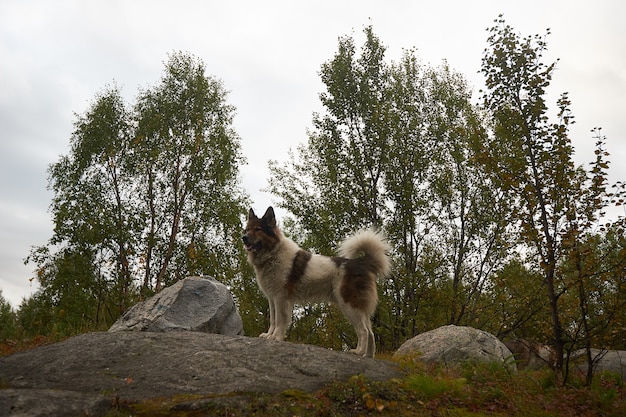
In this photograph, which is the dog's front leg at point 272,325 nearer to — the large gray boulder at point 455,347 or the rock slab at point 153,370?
the rock slab at point 153,370

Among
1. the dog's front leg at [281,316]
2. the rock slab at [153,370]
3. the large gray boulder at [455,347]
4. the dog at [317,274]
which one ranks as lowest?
the rock slab at [153,370]

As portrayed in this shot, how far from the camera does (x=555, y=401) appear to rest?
7.98 metres

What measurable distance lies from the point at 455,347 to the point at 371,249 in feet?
12.8

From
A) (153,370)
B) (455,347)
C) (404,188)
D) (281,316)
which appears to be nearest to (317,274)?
(281,316)

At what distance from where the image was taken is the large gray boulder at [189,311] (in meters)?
11.5

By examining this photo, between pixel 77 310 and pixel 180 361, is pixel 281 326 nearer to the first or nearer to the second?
pixel 180 361

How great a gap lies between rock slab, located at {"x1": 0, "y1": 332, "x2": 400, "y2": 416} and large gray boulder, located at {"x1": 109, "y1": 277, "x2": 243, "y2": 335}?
2877mm

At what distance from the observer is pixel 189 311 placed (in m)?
11.9

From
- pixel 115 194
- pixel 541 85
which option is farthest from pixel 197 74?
pixel 541 85

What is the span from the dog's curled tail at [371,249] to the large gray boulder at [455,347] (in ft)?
8.79

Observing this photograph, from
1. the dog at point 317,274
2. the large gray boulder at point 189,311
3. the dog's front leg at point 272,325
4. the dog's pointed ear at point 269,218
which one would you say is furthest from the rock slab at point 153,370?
the large gray boulder at point 189,311

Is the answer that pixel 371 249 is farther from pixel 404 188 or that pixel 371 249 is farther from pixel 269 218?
pixel 404 188

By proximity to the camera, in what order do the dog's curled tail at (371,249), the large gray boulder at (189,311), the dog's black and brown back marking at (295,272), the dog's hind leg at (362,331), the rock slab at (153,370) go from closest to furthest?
the rock slab at (153,370) < the dog's hind leg at (362,331) < the dog's black and brown back marking at (295,272) < the dog's curled tail at (371,249) < the large gray boulder at (189,311)

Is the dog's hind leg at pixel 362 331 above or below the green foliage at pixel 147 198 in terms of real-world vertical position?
below
